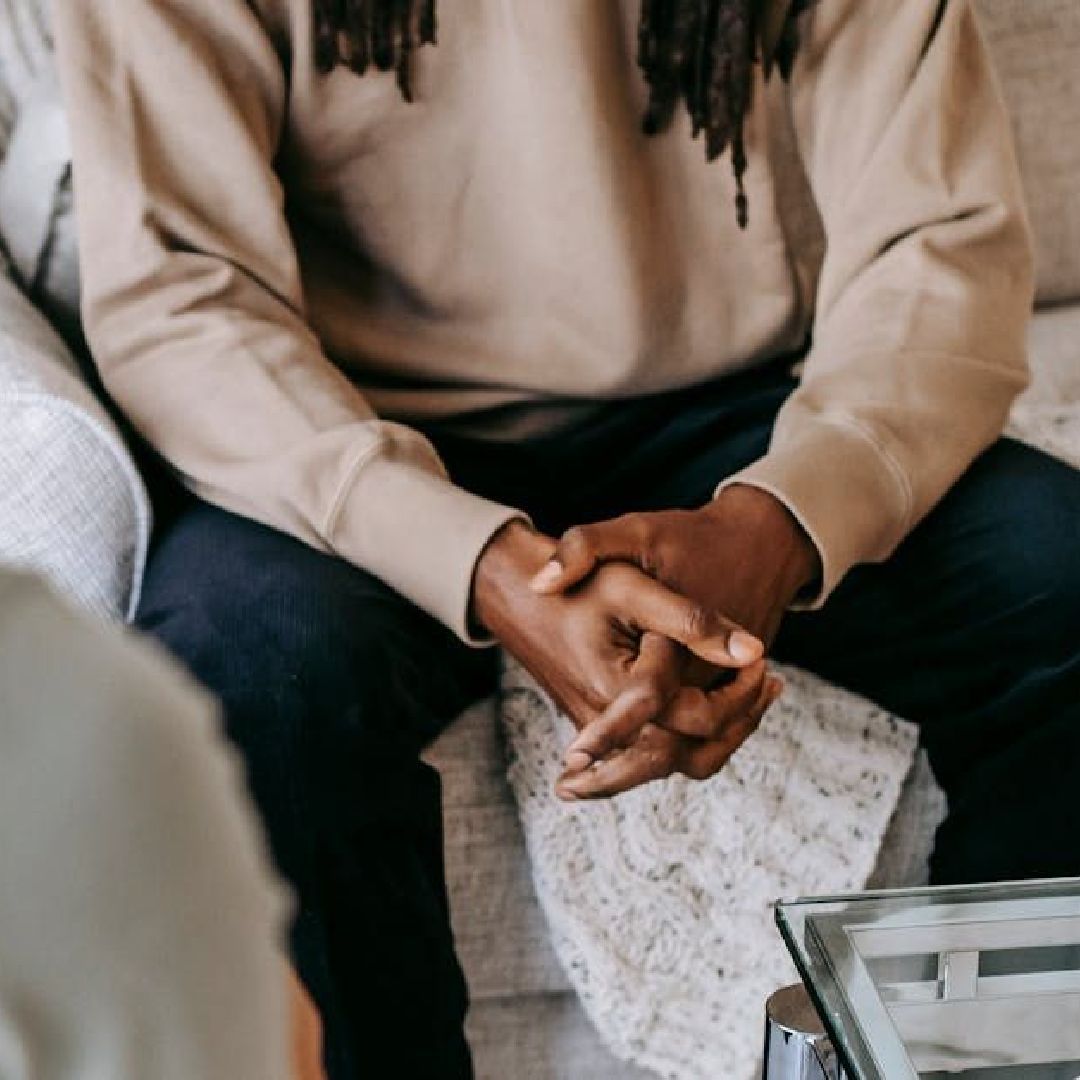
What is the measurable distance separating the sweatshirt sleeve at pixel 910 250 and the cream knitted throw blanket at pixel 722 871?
0.15 meters

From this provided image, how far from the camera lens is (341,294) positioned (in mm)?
1371

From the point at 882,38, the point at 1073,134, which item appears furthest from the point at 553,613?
the point at 1073,134

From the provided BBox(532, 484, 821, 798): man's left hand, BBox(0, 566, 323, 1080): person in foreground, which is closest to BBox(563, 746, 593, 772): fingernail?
BBox(532, 484, 821, 798): man's left hand

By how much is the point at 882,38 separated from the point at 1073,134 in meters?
0.57

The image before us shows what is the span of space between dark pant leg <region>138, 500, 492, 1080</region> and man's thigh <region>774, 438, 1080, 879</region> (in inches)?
12.3

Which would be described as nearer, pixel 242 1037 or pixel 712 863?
pixel 242 1037

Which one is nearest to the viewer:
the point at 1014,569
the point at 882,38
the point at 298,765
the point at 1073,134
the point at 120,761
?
the point at 120,761

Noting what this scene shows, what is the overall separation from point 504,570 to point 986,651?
1.10 ft

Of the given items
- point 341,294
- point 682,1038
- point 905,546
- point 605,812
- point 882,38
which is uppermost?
point 882,38

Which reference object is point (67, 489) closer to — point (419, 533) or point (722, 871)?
point (419, 533)

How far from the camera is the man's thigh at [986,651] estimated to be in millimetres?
1180

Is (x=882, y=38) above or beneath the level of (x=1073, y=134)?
above

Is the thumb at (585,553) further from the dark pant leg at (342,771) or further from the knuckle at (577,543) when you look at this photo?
the dark pant leg at (342,771)

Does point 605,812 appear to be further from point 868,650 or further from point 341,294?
point 341,294
